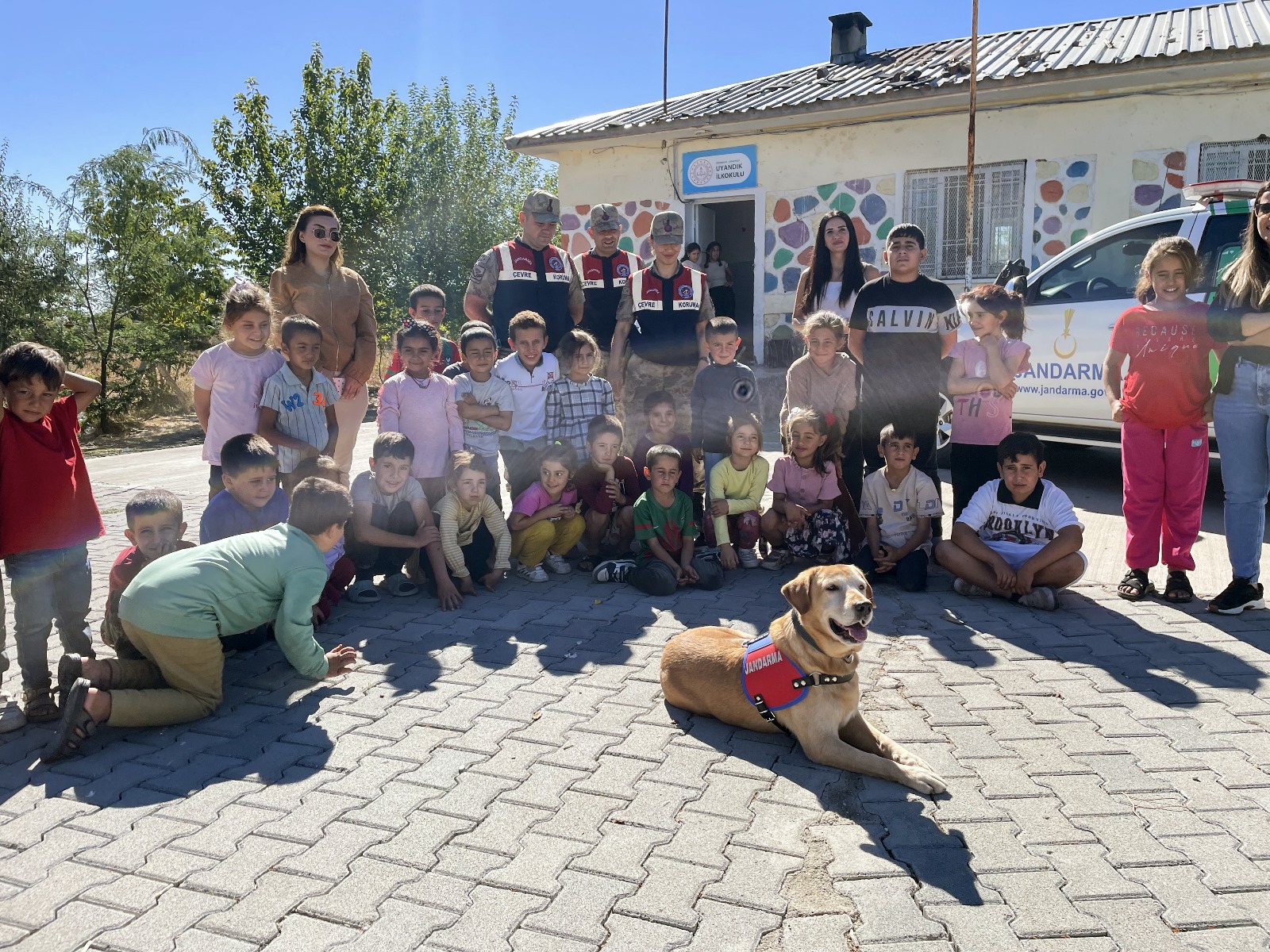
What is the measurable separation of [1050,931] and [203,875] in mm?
2246

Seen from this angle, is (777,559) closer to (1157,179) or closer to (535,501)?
(535,501)

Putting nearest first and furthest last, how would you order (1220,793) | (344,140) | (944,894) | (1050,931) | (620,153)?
(1050,931)
(944,894)
(1220,793)
(620,153)
(344,140)

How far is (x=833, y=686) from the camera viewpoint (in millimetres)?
3213

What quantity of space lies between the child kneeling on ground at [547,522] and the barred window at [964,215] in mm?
7461

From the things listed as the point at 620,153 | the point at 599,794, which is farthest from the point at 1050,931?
the point at 620,153

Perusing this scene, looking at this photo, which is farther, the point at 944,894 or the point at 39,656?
the point at 39,656

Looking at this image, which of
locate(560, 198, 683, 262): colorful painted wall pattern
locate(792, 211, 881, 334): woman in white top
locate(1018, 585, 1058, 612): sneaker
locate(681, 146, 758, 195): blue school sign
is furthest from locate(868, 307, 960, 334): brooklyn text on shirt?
locate(560, 198, 683, 262): colorful painted wall pattern

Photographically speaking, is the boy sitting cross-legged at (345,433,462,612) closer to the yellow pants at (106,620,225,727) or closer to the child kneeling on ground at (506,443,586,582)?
the child kneeling on ground at (506,443,586,582)

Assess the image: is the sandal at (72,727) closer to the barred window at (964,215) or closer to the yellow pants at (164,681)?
the yellow pants at (164,681)

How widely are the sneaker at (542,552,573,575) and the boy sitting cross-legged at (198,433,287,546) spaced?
1.84m

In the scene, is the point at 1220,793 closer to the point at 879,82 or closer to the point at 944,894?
the point at 944,894

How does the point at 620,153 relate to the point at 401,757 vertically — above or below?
above

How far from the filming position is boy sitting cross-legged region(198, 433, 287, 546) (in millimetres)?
4285

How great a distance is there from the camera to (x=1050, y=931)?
2281 millimetres
